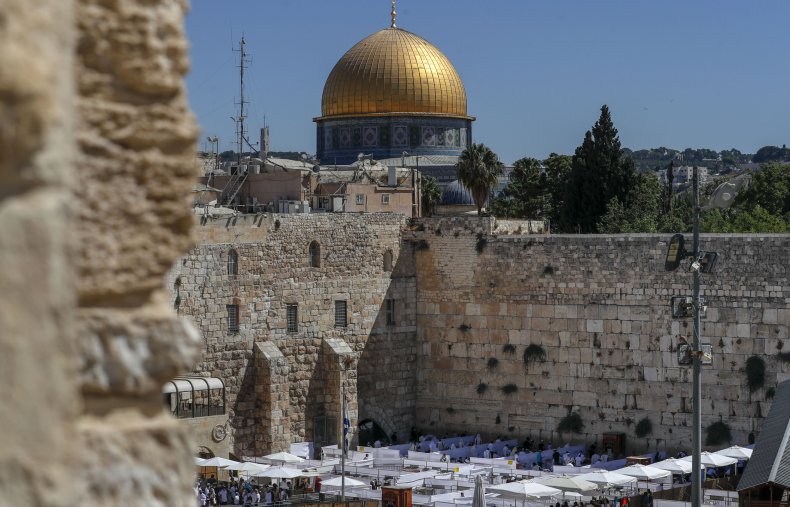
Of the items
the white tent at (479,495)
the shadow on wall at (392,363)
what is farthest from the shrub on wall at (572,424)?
the white tent at (479,495)

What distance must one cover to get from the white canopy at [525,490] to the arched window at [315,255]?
25.2ft

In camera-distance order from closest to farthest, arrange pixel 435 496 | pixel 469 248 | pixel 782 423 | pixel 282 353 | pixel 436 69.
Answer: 1. pixel 782 423
2. pixel 435 496
3. pixel 282 353
4. pixel 469 248
5. pixel 436 69

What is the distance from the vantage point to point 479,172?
Answer: 38625 millimetres

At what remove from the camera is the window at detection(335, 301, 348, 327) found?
30.6m

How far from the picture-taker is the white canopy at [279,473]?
2548 cm

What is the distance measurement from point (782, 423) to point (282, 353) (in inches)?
453

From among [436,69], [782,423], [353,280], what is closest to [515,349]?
[353,280]

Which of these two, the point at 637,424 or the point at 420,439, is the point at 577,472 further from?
the point at 420,439

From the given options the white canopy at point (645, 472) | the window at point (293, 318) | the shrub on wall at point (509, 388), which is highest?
the window at point (293, 318)

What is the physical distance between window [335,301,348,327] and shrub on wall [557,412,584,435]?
5.18 meters

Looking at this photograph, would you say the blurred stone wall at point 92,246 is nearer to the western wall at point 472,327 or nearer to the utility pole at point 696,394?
the utility pole at point 696,394

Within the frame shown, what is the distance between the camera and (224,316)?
92.7ft

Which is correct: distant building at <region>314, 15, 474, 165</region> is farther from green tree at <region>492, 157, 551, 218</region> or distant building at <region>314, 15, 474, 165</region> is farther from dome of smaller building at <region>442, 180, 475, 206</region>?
dome of smaller building at <region>442, 180, 475, 206</region>

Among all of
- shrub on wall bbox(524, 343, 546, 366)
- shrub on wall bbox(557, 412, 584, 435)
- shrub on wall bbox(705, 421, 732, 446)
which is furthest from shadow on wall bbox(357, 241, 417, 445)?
shrub on wall bbox(705, 421, 732, 446)
